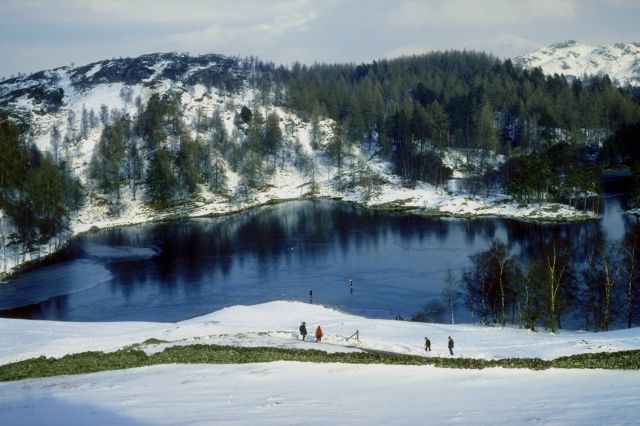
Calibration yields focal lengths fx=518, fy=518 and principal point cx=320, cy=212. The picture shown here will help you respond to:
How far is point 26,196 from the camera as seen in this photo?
8844 centimetres

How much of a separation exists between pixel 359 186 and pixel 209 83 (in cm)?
9235

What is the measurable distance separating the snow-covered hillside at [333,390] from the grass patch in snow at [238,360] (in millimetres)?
1215

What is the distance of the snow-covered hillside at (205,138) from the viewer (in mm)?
104125

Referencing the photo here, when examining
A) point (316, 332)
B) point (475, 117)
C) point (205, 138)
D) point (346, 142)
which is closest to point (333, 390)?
point (316, 332)

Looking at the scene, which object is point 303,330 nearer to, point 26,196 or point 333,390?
point 333,390

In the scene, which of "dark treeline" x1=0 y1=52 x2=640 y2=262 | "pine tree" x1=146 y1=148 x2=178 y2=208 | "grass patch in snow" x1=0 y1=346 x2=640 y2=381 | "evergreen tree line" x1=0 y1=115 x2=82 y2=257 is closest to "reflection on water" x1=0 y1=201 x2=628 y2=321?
"evergreen tree line" x1=0 y1=115 x2=82 y2=257

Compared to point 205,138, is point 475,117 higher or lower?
higher

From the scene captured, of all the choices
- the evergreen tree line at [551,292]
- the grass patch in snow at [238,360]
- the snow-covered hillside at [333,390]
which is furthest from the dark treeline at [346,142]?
the snow-covered hillside at [333,390]

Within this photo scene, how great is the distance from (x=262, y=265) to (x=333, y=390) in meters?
51.6

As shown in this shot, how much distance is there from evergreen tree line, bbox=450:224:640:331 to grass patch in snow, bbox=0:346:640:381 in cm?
1798

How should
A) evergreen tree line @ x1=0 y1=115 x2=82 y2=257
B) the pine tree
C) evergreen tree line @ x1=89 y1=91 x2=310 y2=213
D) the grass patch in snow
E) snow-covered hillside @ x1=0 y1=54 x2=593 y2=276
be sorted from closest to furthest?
the grass patch in snow → evergreen tree line @ x1=0 y1=115 x2=82 y2=257 → snow-covered hillside @ x1=0 y1=54 x2=593 y2=276 → the pine tree → evergreen tree line @ x1=89 y1=91 x2=310 y2=213

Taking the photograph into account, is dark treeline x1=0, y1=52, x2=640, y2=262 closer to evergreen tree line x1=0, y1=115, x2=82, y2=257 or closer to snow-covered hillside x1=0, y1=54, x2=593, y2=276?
evergreen tree line x1=0, y1=115, x2=82, y2=257

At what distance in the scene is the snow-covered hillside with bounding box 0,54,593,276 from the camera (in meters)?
104

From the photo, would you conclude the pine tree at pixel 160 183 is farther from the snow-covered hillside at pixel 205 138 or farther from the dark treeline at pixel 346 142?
the snow-covered hillside at pixel 205 138
